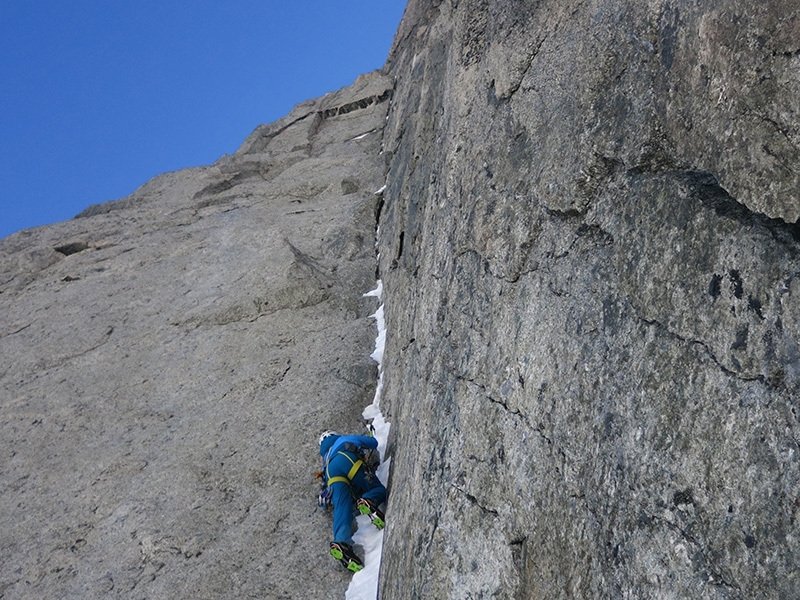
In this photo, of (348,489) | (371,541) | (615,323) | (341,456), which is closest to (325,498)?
(348,489)

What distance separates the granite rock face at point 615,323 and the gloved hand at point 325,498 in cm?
122

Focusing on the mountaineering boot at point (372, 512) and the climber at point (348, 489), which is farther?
the mountaineering boot at point (372, 512)

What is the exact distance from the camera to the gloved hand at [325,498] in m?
10.0

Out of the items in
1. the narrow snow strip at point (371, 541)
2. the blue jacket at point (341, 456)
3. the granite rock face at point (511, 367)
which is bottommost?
the narrow snow strip at point (371, 541)

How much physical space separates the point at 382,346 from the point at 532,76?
7.36 metres

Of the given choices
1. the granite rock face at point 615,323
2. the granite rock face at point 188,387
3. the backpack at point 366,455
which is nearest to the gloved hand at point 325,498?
the granite rock face at point 188,387

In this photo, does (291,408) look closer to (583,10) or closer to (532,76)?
(532,76)

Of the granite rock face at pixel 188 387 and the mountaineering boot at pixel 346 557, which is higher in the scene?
the granite rock face at pixel 188 387

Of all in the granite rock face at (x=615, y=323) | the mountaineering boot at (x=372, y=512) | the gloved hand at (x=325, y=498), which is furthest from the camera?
the gloved hand at (x=325, y=498)

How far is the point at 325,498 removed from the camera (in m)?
10.1

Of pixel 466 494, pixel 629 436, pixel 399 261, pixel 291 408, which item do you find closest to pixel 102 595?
pixel 291 408

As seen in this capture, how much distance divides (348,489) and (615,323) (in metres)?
5.50

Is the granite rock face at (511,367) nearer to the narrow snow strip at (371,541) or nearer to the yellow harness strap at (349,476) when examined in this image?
the narrow snow strip at (371,541)

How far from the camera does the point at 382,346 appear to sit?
14211mm
